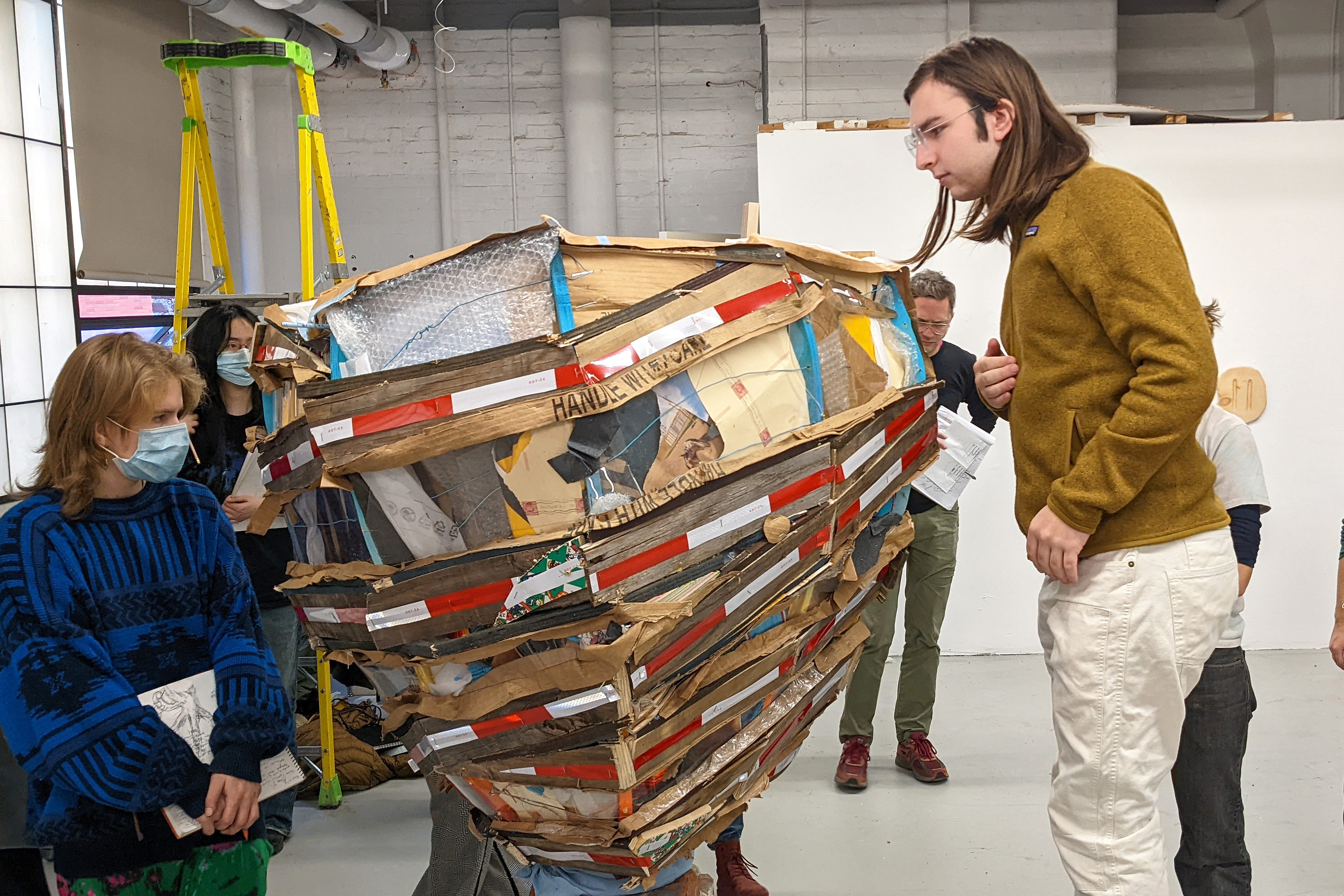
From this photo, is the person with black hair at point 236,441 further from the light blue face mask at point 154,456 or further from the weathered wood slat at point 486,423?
the weathered wood slat at point 486,423

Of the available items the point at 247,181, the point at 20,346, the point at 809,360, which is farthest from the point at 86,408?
the point at 247,181

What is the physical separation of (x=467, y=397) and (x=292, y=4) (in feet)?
14.6

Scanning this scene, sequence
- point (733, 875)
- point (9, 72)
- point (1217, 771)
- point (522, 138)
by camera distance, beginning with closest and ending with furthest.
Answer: point (1217, 771), point (733, 875), point (9, 72), point (522, 138)

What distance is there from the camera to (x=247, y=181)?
588cm

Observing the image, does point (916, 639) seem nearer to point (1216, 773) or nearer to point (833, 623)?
point (1216, 773)

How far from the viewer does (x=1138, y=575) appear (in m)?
1.35

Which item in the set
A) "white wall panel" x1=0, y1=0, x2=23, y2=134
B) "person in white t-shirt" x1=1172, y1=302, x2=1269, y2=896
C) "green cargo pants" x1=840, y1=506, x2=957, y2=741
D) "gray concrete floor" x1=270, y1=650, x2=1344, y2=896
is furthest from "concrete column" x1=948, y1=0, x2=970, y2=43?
"white wall panel" x1=0, y1=0, x2=23, y2=134

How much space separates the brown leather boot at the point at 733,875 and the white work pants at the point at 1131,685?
110 centimetres

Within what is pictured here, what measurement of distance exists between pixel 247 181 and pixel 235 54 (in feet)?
10.5

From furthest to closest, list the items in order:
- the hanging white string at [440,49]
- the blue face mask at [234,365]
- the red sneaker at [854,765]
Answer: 1. the hanging white string at [440,49]
2. the red sneaker at [854,765]
3. the blue face mask at [234,365]

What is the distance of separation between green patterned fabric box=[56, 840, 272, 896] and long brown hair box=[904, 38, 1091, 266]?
1.46 m

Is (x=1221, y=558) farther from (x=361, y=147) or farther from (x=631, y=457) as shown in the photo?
(x=361, y=147)

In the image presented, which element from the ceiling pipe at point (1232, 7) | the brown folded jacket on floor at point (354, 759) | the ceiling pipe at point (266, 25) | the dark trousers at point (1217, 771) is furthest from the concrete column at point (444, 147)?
the dark trousers at point (1217, 771)

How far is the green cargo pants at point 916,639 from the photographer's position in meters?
3.23
